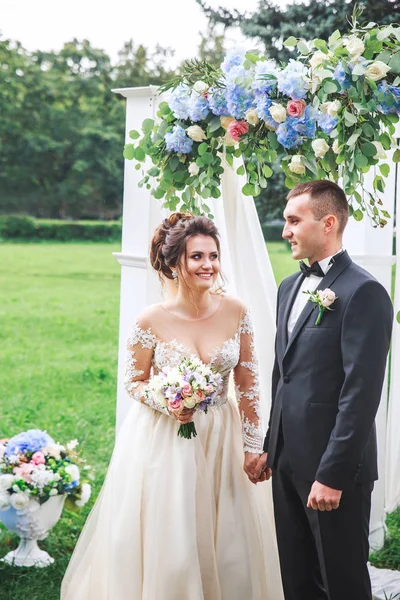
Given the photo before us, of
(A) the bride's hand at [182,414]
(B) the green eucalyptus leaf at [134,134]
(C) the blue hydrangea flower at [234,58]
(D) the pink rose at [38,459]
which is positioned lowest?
(D) the pink rose at [38,459]

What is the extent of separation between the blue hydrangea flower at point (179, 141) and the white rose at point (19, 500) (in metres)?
1.92

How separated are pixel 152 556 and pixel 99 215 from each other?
12.5m

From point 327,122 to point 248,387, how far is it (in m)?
1.16

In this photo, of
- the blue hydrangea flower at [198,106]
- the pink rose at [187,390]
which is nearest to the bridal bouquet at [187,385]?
the pink rose at [187,390]

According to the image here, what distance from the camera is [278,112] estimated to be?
9.53 ft

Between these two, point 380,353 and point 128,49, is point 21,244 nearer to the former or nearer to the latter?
point 128,49

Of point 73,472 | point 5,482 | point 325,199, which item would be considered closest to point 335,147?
point 325,199

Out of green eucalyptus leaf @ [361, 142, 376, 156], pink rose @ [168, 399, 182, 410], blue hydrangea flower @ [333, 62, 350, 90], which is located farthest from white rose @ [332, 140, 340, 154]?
pink rose @ [168, 399, 182, 410]

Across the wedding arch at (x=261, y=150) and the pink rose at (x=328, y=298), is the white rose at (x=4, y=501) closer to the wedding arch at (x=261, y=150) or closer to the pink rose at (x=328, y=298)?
the wedding arch at (x=261, y=150)

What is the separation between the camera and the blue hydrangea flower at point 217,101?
3.18 meters

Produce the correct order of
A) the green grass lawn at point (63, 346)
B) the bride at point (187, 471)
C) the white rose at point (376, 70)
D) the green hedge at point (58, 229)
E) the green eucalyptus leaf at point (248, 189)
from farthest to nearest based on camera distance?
1. the green hedge at point (58, 229)
2. the green grass lawn at point (63, 346)
3. the green eucalyptus leaf at point (248, 189)
4. the bride at point (187, 471)
5. the white rose at point (376, 70)

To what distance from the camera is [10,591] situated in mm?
3816

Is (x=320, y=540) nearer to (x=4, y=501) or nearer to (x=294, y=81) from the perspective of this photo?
(x=294, y=81)

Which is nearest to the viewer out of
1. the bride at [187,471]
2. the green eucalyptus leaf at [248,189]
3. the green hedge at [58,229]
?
the bride at [187,471]
